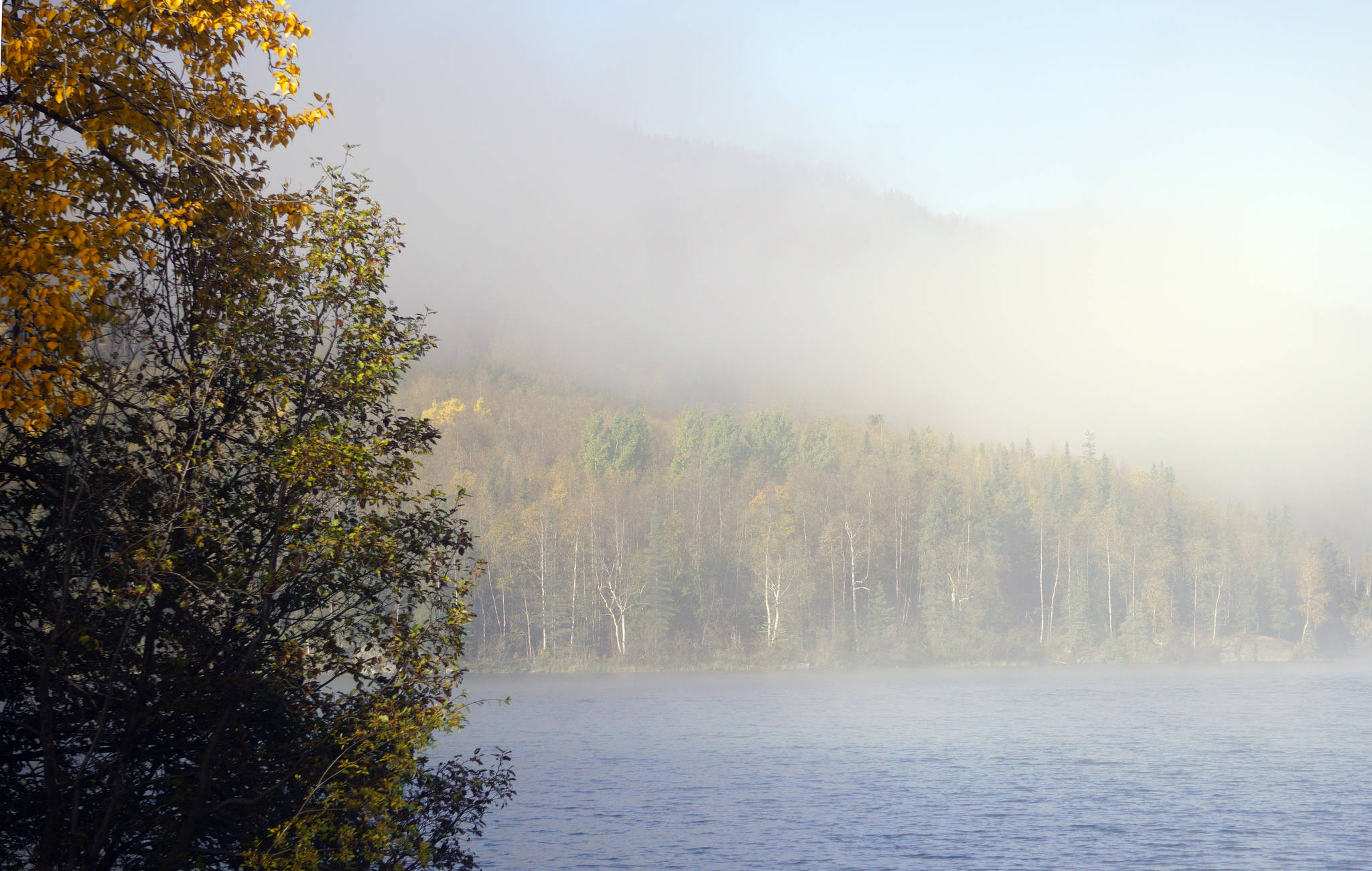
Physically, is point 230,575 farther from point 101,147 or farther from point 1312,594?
point 1312,594

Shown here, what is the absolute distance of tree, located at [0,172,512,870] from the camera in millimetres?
10750

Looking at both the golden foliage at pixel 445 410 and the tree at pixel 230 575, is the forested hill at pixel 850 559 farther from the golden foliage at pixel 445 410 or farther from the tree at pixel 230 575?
the tree at pixel 230 575

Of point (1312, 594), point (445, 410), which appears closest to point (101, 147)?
point (1312, 594)

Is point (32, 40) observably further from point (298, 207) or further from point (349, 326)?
point (349, 326)

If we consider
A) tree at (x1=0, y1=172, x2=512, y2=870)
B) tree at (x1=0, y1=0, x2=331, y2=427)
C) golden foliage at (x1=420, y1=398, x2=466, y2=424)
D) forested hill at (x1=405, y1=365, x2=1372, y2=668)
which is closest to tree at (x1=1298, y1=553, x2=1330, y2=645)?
forested hill at (x1=405, y1=365, x2=1372, y2=668)

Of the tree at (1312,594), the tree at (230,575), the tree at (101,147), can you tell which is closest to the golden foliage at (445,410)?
the tree at (1312,594)

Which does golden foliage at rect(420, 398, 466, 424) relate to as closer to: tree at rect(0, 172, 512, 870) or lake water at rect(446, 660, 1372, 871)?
lake water at rect(446, 660, 1372, 871)

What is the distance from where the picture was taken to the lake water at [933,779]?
30438 millimetres

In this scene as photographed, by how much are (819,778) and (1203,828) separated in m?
15.1

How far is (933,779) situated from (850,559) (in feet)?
231

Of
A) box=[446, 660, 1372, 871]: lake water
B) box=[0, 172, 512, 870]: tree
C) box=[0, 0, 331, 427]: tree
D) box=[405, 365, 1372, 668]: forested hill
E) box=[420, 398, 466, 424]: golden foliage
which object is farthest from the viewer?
box=[420, 398, 466, 424]: golden foliage

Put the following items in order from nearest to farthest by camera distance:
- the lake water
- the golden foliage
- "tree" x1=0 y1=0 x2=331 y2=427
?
"tree" x1=0 y1=0 x2=331 y2=427
the lake water
the golden foliage

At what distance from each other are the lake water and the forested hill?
22.7 metres

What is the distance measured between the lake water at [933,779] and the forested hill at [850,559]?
2267cm
